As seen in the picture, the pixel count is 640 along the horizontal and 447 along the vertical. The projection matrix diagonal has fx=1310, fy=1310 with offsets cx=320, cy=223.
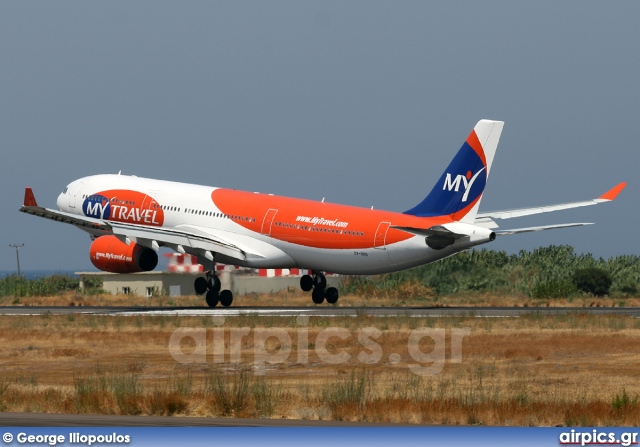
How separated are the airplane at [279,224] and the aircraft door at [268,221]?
0.18 ft

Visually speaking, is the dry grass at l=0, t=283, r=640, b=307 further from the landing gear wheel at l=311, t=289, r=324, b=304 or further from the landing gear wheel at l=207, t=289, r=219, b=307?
the landing gear wheel at l=207, t=289, r=219, b=307

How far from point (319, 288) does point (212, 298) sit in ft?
17.5

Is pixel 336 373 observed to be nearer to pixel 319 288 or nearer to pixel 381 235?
pixel 381 235

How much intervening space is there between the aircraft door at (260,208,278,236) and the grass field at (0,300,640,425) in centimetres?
955

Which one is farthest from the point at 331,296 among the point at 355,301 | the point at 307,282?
the point at 355,301

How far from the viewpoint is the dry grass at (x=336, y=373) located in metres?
25.6

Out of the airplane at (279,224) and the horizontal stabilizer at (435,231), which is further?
the airplane at (279,224)

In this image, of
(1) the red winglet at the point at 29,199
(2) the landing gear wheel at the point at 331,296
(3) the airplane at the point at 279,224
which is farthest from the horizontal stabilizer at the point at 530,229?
(1) the red winglet at the point at 29,199

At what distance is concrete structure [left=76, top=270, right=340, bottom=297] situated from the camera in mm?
70194

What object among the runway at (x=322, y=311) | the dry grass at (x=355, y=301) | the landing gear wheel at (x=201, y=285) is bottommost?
the runway at (x=322, y=311)

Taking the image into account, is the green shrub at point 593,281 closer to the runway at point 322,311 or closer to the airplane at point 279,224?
the airplane at point 279,224

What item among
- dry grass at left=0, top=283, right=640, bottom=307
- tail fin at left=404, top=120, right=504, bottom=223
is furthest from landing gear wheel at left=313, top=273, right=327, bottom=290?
tail fin at left=404, top=120, right=504, bottom=223

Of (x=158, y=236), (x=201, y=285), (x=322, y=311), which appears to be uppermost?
(x=158, y=236)

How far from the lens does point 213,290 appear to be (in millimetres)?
61562
